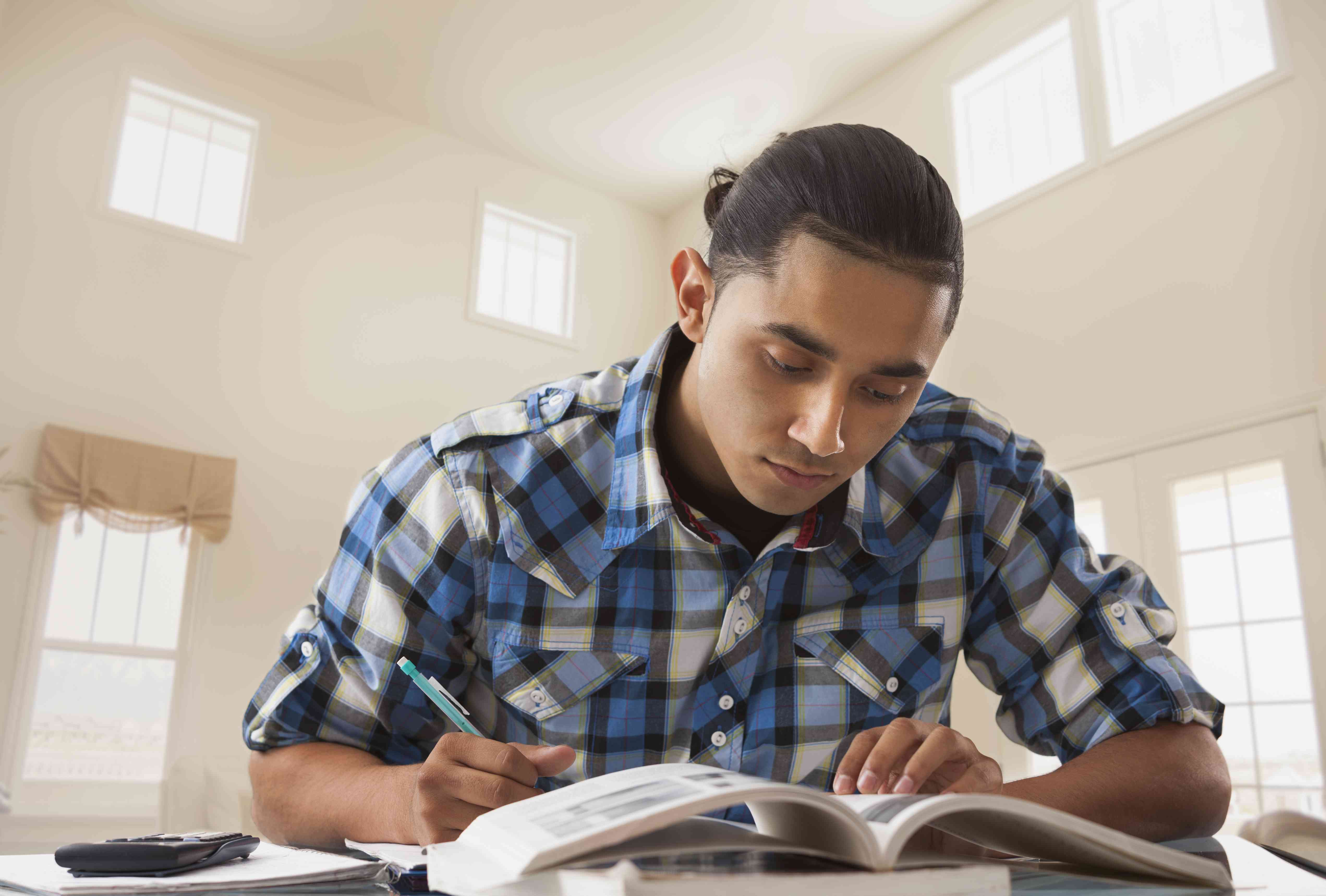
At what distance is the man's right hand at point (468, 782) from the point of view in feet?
2.52

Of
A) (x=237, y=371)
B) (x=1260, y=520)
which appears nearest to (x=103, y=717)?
(x=237, y=371)

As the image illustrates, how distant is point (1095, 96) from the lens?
473cm

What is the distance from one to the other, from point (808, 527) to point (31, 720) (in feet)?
16.4

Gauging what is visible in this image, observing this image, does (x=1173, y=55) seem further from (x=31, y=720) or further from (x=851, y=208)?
(x=31, y=720)

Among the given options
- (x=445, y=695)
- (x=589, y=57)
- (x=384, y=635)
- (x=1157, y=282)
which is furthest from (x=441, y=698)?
(x=589, y=57)

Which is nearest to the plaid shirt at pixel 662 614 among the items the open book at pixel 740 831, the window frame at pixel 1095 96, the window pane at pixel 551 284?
the open book at pixel 740 831

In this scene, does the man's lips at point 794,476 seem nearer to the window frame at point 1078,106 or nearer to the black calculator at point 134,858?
the black calculator at point 134,858

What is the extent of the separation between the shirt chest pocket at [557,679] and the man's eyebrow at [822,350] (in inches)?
14.2

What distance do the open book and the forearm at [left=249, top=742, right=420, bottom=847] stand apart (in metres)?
0.25

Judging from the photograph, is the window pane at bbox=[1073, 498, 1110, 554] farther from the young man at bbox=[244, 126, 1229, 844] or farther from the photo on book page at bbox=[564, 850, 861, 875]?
the photo on book page at bbox=[564, 850, 861, 875]

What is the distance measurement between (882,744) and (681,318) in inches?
24.2

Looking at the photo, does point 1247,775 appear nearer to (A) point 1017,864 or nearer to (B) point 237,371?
(A) point 1017,864

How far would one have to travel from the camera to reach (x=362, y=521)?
42.8 inches

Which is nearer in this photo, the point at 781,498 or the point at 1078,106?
the point at 781,498
